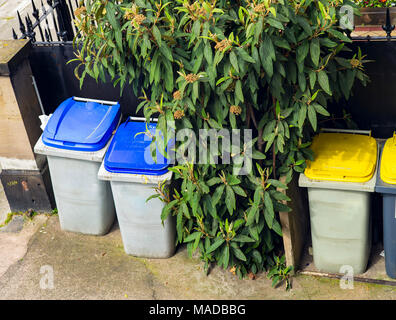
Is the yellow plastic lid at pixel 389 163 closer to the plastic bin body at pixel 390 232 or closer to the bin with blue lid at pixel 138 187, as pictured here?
the plastic bin body at pixel 390 232

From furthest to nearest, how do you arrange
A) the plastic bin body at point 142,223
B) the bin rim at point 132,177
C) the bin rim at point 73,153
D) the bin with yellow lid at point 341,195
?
the bin rim at point 73,153 < the plastic bin body at point 142,223 < the bin rim at point 132,177 < the bin with yellow lid at point 341,195

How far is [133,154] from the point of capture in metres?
4.97

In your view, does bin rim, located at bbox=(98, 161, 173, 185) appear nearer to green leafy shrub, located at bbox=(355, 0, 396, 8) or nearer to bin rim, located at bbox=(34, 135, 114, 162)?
bin rim, located at bbox=(34, 135, 114, 162)

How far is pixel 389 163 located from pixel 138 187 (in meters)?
2.08

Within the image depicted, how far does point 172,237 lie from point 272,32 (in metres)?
2.22

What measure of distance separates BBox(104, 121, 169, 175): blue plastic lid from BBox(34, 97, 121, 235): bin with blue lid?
154 mm

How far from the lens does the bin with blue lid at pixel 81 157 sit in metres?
5.17

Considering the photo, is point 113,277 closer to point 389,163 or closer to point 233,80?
point 233,80

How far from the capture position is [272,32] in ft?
12.8

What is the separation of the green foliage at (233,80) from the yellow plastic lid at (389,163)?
0.57 meters

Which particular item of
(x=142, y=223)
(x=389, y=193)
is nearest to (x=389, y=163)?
(x=389, y=193)

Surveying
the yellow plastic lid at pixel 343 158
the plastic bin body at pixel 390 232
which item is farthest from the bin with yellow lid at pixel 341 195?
the plastic bin body at pixel 390 232

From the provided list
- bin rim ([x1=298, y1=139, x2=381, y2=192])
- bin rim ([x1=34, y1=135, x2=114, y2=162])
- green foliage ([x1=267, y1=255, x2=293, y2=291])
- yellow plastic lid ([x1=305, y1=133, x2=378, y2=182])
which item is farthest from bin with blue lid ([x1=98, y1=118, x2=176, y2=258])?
yellow plastic lid ([x1=305, y1=133, x2=378, y2=182])

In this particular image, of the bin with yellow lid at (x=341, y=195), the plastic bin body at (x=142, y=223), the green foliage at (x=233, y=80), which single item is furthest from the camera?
the plastic bin body at (x=142, y=223)
